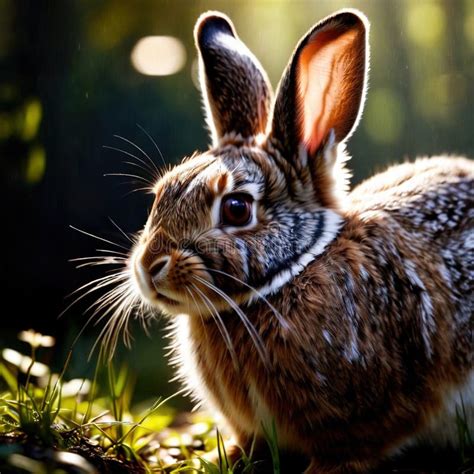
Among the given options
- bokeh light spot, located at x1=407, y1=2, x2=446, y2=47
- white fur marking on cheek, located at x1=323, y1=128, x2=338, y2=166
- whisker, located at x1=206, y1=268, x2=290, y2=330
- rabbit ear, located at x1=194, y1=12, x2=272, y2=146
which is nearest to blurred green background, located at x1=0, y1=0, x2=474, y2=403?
bokeh light spot, located at x1=407, y1=2, x2=446, y2=47

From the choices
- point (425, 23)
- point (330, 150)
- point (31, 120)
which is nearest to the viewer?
point (330, 150)

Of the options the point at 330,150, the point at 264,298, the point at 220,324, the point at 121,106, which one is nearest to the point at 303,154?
the point at 330,150

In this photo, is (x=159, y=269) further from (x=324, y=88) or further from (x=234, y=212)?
(x=324, y=88)

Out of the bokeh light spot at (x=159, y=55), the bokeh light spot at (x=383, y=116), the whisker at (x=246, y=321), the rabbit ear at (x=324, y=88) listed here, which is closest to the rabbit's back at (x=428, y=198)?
the rabbit ear at (x=324, y=88)

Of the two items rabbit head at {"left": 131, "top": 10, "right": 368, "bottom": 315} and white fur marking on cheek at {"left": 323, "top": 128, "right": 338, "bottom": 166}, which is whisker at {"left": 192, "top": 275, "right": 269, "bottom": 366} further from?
white fur marking on cheek at {"left": 323, "top": 128, "right": 338, "bottom": 166}

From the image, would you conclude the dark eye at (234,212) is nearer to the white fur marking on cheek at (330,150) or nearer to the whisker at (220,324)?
the whisker at (220,324)

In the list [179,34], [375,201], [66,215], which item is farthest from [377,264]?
[66,215]
